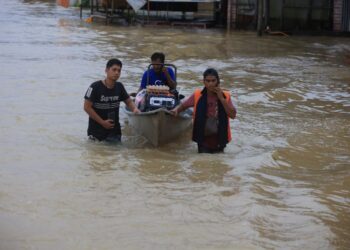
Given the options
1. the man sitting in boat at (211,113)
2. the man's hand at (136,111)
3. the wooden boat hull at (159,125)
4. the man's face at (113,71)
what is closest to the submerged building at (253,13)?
the wooden boat hull at (159,125)

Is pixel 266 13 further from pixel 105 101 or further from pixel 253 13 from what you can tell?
pixel 105 101

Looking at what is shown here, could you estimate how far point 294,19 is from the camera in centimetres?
2514

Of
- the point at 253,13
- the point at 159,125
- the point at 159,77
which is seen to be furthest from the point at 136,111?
the point at 253,13

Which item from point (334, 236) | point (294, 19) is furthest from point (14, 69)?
point (294, 19)

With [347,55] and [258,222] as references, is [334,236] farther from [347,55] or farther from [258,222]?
[347,55]

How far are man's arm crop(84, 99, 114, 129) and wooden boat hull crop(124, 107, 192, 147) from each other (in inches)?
24.9

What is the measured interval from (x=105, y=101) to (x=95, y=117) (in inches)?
9.1

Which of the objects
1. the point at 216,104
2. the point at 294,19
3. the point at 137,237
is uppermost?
the point at 294,19

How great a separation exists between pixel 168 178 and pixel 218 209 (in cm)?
109

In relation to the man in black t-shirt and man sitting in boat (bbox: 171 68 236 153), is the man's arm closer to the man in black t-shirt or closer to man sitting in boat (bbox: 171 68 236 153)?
the man in black t-shirt

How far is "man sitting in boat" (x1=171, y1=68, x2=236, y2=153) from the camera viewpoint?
21.7 ft

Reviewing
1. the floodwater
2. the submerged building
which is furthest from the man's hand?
the submerged building

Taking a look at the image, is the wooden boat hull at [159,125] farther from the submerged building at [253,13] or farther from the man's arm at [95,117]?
the submerged building at [253,13]

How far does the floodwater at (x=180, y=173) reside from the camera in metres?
5.00
